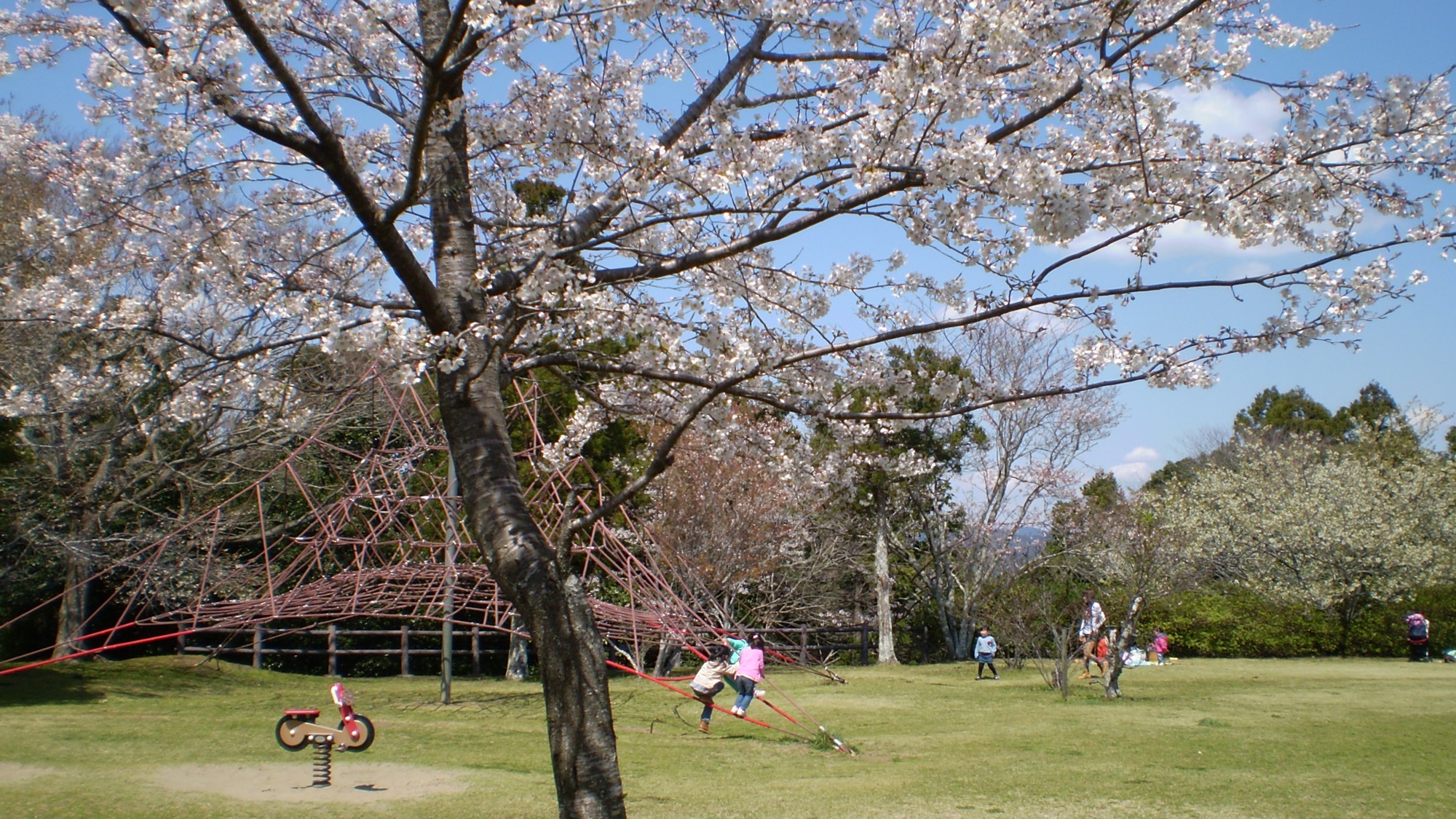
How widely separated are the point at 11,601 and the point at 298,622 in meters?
3.93

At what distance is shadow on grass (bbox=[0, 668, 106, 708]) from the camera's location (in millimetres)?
10945

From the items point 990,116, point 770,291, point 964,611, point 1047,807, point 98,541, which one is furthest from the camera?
point 964,611

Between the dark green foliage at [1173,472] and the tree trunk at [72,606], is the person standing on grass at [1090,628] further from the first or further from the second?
the dark green foliage at [1173,472]

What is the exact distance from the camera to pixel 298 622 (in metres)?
16.4

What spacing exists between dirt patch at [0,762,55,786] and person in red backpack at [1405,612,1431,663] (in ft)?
71.6

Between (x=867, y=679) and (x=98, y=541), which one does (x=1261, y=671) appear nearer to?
(x=867, y=679)

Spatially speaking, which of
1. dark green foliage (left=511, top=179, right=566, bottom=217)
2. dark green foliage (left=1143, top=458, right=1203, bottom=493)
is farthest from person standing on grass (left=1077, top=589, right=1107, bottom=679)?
dark green foliage (left=1143, top=458, right=1203, bottom=493)

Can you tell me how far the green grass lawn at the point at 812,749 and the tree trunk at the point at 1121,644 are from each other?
0.39 metres

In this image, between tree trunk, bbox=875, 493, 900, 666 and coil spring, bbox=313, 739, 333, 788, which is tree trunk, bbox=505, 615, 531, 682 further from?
coil spring, bbox=313, 739, 333, 788

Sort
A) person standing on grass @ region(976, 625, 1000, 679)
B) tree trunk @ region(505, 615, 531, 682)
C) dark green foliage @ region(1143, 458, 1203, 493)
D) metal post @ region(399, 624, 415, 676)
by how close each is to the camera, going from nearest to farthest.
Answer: metal post @ region(399, 624, 415, 676)
person standing on grass @ region(976, 625, 1000, 679)
tree trunk @ region(505, 615, 531, 682)
dark green foliage @ region(1143, 458, 1203, 493)

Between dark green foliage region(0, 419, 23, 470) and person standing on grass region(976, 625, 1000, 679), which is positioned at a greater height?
dark green foliage region(0, 419, 23, 470)

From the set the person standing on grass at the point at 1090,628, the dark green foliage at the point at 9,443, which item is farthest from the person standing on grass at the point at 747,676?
the dark green foliage at the point at 9,443

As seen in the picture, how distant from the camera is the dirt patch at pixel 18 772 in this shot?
6520 millimetres

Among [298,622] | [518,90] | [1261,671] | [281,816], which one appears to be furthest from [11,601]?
[1261,671]
